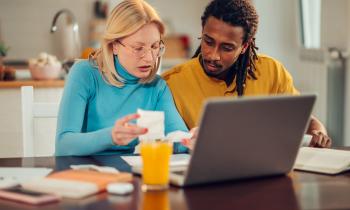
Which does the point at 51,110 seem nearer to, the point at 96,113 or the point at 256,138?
the point at 96,113

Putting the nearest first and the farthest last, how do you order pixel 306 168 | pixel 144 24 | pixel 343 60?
pixel 306 168
pixel 144 24
pixel 343 60

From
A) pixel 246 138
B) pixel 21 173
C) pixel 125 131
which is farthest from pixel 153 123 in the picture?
pixel 21 173

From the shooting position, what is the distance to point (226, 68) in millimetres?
2303

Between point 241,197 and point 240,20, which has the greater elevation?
point 240,20

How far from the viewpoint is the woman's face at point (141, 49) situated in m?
2.08

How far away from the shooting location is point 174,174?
64.9 inches

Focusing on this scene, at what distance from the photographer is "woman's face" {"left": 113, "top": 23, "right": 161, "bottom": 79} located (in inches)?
81.8

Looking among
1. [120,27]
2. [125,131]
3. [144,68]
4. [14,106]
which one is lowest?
[14,106]

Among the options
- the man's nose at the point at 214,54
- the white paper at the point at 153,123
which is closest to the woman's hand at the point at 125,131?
the white paper at the point at 153,123

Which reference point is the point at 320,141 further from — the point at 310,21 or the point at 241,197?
the point at 310,21

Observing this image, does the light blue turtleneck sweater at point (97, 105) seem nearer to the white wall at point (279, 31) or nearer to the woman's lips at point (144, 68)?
the woman's lips at point (144, 68)

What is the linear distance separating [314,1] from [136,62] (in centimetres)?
294

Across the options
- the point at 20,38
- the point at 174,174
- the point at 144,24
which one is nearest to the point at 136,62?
the point at 144,24

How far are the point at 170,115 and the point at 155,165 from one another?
620 millimetres
